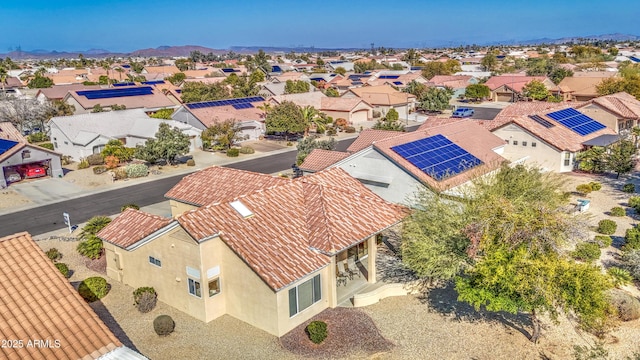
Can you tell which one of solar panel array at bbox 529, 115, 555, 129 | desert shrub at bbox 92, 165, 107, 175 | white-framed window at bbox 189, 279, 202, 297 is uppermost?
solar panel array at bbox 529, 115, 555, 129

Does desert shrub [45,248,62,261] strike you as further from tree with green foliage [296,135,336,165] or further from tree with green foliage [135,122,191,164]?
tree with green foliage [296,135,336,165]

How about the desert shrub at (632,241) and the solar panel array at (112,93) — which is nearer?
the desert shrub at (632,241)

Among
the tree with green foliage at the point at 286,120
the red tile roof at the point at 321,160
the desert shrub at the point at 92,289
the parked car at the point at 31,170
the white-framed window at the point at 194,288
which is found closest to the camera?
the white-framed window at the point at 194,288

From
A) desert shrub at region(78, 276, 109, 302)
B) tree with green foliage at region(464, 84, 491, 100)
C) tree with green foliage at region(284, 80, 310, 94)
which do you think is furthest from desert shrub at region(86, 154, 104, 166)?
tree with green foliage at region(464, 84, 491, 100)

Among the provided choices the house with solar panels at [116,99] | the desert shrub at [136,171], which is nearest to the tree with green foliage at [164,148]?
the desert shrub at [136,171]

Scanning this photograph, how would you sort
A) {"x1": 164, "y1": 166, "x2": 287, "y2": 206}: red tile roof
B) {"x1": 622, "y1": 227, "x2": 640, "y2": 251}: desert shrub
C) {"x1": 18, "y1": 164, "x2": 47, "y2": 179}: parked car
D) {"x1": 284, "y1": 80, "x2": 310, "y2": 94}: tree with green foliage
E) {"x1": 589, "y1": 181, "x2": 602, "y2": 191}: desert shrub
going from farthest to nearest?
{"x1": 284, "y1": 80, "x2": 310, "y2": 94}: tree with green foliage < {"x1": 18, "y1": 164, "x2": 47, "y2": 179}: parked car < {"x1": 589, "y1": 181, "x2": 602, "y2": 191}: desert shrub < {"x1": 164, "y1": 166, "x2": 287, "y2": 206}: red tile roof < {"x1": 622, "y1": 227, "x2": 640, "y2": 251}: desert shrub

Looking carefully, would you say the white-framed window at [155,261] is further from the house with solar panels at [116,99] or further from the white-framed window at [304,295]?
the house with solar panels at [116,99]
